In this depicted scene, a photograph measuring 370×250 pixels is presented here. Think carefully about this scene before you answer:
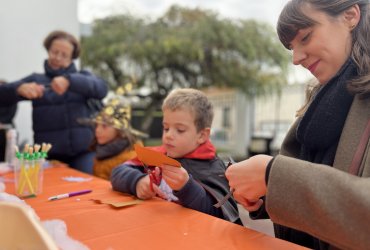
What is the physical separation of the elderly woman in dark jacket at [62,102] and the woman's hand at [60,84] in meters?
0.03

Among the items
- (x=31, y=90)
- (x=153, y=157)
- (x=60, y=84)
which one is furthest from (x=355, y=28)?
(x=31, y=90)

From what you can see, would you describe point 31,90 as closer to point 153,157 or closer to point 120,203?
point 120,203

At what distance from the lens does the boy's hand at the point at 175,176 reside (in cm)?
117

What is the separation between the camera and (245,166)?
2.76 ft

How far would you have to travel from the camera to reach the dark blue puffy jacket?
241cm

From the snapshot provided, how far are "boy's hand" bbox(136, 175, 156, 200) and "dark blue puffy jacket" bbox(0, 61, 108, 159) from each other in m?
1.27

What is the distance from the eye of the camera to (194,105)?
1535 mm

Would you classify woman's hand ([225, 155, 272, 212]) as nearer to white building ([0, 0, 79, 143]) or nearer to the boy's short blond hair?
the boy's short blond hair

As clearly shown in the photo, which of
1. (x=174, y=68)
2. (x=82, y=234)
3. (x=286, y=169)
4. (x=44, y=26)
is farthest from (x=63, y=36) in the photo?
(x=174, y=68)

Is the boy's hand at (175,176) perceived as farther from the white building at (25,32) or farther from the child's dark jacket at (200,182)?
the white building at (25,32)

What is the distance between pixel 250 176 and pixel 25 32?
3647 mm

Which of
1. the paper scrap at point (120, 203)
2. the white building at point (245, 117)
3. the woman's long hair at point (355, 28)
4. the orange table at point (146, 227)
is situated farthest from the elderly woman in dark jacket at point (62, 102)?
the white building at point (245, 117)

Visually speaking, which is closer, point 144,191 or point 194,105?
point 144,191

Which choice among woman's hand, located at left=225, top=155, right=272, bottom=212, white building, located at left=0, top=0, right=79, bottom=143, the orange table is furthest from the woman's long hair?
white building, located at left=0, top=0, right=79, bottom=143
